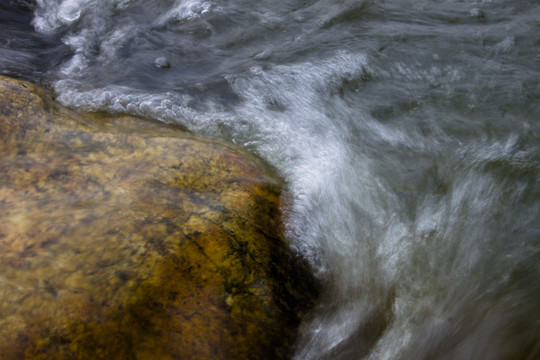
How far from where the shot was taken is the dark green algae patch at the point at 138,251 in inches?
85.9

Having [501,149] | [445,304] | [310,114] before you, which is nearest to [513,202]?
[501,149]

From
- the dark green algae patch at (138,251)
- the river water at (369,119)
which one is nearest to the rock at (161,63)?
the river water at (369,119)

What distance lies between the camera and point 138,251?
2.43m

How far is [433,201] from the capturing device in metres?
3.46

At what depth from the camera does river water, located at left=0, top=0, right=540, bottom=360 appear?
9.20 ft

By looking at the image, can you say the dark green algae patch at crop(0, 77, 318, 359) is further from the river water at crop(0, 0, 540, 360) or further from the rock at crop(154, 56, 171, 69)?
the rock at crop(154, 56, 171, 69)

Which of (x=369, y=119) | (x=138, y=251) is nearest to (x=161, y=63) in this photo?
(x=369, y=119)

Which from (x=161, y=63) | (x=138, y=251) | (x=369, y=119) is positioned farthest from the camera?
(x=161, y=63)

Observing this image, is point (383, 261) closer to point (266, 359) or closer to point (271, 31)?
point (266, 359)

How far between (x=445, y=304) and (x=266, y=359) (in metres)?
1.29

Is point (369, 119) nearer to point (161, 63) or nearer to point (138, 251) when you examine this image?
point (161, 63)

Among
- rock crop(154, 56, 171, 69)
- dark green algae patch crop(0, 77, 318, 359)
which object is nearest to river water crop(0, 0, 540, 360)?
rock crop(154, 56, 171, 69)

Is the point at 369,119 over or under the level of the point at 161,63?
over

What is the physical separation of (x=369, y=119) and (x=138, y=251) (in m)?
2.73
